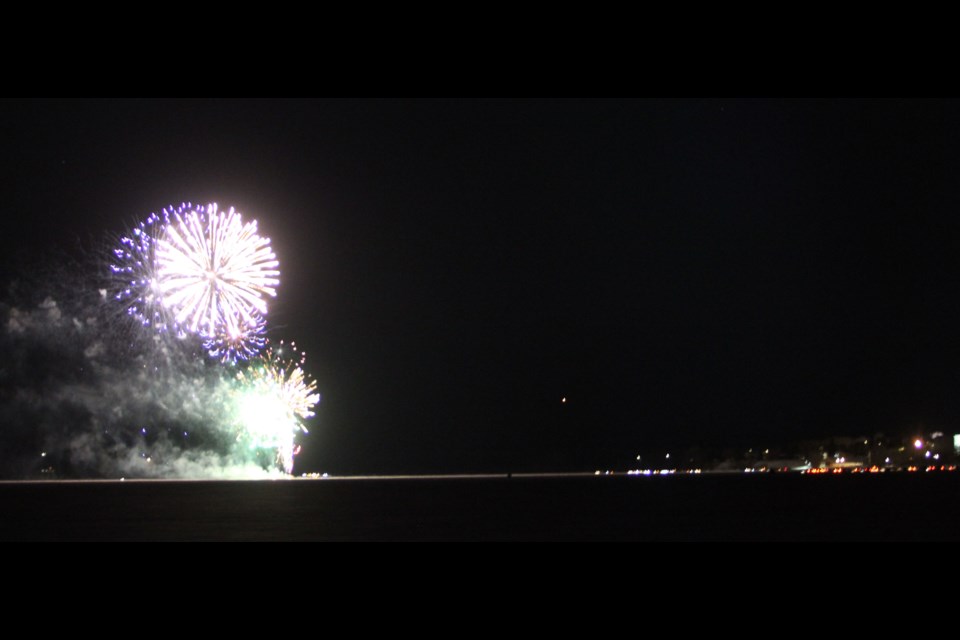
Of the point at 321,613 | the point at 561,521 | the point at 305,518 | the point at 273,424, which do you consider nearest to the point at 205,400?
the point at 273,424

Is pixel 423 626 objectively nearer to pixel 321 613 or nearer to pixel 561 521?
pixel 321 613

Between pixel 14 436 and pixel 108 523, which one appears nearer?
pixel 108 523

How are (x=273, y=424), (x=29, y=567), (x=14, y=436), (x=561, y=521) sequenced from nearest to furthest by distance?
1. (x=29, y=567)
2. (x=561, y=521)
3. (x=273, y=424)
4. (x=14, y=436)

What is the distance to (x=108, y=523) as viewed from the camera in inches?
1175

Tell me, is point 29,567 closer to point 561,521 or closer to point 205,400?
point 561,521

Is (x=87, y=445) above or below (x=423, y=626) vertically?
above

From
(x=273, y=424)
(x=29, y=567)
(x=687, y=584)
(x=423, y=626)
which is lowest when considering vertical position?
(x=423, y=626)

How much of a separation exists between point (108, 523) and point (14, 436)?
6410 centimetres

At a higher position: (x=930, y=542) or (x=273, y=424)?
(x=273, y=424)

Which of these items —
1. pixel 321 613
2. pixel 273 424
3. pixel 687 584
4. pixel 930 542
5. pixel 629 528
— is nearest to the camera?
pixel 321 613

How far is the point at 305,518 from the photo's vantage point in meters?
32.8

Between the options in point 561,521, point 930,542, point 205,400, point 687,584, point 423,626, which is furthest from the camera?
point 205,400

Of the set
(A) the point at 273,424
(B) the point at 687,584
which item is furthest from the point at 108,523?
(A) the point at 273,424

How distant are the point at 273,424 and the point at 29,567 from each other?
54.4 metres
